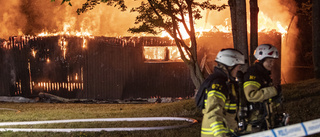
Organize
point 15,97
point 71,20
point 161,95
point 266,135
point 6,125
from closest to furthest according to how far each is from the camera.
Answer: point 266,135, point 6,125, point 161,95, point 15,97, point 71,20

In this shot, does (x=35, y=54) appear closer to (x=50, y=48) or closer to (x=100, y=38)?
(x=50, y=48)

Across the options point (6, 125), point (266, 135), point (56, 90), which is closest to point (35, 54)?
point (56, 90)

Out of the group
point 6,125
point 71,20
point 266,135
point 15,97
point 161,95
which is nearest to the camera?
point 266,135

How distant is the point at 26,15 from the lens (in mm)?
28984

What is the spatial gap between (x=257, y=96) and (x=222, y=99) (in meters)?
0.93

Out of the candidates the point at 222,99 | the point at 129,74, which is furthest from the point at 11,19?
the point at 222,99

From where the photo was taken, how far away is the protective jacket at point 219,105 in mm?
3934

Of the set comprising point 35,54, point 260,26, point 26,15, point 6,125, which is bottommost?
point 6,125

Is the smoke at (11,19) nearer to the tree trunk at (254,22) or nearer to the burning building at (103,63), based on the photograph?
the burning building at (103,63)

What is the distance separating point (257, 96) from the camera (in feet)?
15.6

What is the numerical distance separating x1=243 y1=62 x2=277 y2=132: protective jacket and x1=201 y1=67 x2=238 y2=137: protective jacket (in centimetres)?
58

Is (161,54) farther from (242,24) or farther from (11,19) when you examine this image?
(11,19)

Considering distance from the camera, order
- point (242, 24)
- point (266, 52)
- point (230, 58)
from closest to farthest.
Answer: point (230, 58) < point (266, 52) < point (242, 24)

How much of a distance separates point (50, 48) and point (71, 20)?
939cm
